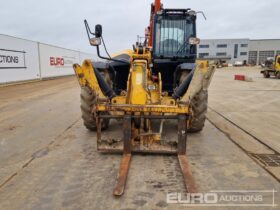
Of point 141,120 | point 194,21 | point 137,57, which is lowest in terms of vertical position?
point 141,120

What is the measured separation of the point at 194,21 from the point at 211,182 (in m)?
4.23

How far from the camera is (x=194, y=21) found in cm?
635

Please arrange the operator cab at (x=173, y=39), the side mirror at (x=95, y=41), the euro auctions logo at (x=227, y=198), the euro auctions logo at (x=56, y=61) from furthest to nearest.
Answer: the euro auctions logo at (x=56, y=61) → the operator cab at (x=173, y=39) → the side mirror at (x=95, y=41) → the euro auctions logo at (x=227, y=198)

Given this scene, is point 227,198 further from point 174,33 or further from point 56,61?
point 56,61

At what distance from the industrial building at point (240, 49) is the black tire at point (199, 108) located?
267 ft

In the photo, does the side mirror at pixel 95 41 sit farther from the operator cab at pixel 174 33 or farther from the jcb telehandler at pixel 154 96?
the operator cab at pixel 174 33

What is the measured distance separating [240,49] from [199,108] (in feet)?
284

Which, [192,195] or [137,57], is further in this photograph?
[137,57]

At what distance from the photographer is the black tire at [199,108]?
5.12 m

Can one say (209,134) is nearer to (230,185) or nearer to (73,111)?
(230,185)

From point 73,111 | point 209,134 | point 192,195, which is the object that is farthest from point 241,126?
point 73,111

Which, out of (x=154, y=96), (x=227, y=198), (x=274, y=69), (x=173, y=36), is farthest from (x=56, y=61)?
(x=227, y=198)

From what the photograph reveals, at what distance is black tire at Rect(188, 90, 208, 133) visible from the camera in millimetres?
5121

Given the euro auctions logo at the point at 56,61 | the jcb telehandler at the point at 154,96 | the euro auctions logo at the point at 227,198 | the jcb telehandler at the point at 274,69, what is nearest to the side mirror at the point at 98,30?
the jcb telehandler at the point at 154,96
